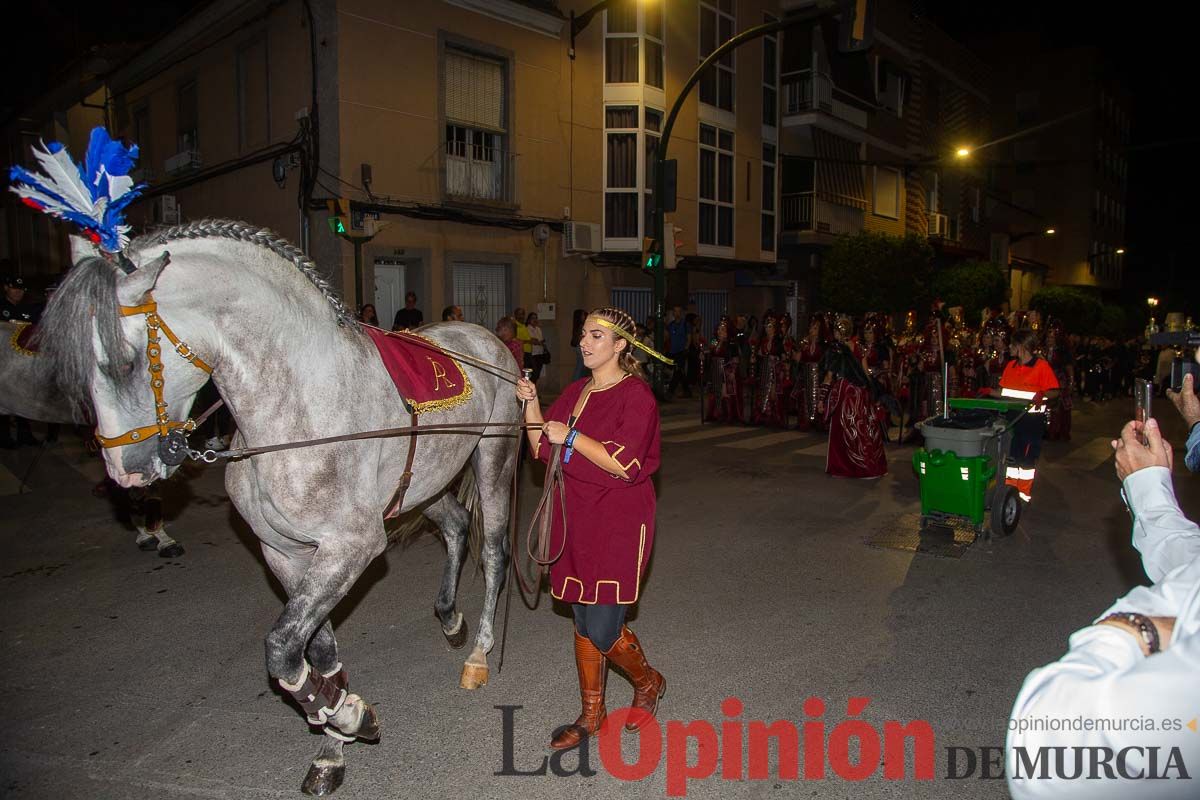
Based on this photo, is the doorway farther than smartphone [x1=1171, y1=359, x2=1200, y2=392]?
Yes

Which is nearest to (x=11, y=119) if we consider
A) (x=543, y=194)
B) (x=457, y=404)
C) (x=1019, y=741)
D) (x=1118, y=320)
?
(x=543, y=194)

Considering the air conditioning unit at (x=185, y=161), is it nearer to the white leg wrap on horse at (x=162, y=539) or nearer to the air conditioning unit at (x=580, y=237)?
the air conditioning unit at (x=580, y=237)

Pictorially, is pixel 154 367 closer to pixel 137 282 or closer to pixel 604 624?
pixel 137 282

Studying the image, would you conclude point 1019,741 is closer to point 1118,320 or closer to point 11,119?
point 11,119

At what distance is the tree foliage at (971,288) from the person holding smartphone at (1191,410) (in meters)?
27.7

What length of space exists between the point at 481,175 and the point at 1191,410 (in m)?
15.5

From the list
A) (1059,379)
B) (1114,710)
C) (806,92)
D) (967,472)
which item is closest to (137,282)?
(1114,710)

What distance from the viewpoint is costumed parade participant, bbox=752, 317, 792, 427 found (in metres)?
13.5

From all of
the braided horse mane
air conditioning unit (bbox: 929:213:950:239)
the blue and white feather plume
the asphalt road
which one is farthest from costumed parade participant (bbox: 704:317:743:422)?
air conditioning unit (bbox: 929:213:950:239)

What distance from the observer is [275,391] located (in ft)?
10.3

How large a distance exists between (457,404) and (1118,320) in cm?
4381

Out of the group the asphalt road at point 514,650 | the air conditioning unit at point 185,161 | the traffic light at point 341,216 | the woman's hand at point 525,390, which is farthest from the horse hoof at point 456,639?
the air conditioning unit at point 185,161

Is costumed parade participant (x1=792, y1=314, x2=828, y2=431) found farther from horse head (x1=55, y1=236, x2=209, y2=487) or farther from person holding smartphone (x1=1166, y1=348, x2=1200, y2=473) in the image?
horse head (x1=55, y1=236, x2=209, y2=487)

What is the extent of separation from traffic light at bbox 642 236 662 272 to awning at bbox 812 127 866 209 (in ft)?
42.3
